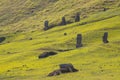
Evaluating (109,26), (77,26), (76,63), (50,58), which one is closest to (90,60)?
(76,63)

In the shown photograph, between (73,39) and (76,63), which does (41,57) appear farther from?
(73,39)

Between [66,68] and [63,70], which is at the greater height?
[66,68]

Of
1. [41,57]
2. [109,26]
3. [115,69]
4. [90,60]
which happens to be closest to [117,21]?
[109,26]

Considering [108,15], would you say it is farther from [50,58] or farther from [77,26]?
[50,58]

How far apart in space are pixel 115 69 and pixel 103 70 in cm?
173

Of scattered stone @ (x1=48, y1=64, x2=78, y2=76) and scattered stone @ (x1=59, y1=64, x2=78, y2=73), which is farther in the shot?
scattered stone @ (x1=59, y1=64, x2=78, y2=73)

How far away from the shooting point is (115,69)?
54.4 m

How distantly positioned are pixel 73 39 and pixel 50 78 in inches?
2496

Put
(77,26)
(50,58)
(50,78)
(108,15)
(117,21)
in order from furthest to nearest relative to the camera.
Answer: (108,15) < (77,26) < (117,21) < (50,58) < (50,78)

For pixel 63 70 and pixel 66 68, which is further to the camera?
pixel 66 68

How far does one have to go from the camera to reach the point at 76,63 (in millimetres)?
66125

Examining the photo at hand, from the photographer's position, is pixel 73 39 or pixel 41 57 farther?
pixel 73 39

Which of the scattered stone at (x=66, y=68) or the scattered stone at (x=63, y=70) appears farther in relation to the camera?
the scattered stone at (x=66, y=68)

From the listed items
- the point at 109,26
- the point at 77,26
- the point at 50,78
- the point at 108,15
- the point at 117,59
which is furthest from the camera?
the point at 108,15
